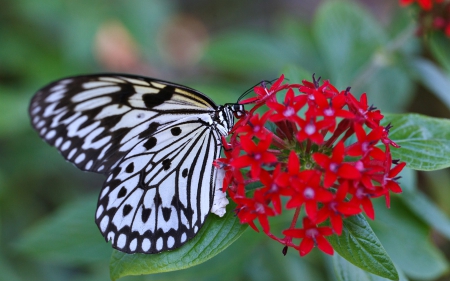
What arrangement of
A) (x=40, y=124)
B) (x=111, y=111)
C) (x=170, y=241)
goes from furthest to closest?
(x=40, y=124)
(x=111, y=111)
(x=170, y=241)

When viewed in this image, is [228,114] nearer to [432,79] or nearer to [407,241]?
[407,241]

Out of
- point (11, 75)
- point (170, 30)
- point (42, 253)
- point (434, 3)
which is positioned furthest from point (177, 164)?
point (170, 30)

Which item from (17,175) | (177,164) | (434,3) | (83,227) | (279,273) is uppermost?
(17,175)

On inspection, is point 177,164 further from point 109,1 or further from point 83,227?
point 109,1

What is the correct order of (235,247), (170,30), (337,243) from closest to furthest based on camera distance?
(337,243) → (235,247) → (170,30)

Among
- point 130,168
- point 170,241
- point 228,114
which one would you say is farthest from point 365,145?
point 130,168

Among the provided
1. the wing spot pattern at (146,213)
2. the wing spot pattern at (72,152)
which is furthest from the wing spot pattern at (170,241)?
the wing spot pattern at (72,152)
